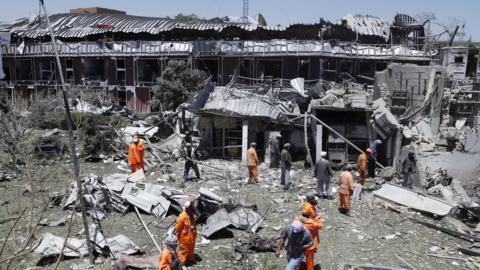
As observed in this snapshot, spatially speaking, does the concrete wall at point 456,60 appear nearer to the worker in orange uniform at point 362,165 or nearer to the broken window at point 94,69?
the worker in orange uniform at point 362,165

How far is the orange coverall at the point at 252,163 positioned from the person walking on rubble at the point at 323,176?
2575 mm

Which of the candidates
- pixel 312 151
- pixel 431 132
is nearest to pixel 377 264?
pixel 312 151

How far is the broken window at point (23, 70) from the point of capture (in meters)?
33.4

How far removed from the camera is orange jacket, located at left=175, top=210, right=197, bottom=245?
27.5 ft

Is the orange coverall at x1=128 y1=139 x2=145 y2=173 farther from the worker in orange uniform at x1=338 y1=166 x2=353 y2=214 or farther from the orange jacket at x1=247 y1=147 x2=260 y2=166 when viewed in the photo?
the worker in orange uniform at x1=338 y1=166 x2=353 y2=214

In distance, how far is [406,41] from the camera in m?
31.2

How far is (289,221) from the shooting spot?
459 inches

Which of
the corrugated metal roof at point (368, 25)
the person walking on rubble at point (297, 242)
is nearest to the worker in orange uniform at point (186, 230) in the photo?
the person walking on rubble at point (297, 242)

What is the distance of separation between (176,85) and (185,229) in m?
16.5

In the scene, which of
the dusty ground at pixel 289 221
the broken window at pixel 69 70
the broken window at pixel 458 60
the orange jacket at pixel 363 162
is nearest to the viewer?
the dusty ground at pixel 289 221

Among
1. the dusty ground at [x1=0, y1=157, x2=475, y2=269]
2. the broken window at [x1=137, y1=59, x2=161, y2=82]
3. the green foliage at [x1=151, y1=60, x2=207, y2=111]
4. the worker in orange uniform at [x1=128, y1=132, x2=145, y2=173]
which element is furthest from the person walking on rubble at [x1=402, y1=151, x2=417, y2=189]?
the broken window at [x1=137, y1=59, x2=161, y2=82]

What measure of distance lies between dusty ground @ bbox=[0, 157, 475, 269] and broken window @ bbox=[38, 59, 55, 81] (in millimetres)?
19041

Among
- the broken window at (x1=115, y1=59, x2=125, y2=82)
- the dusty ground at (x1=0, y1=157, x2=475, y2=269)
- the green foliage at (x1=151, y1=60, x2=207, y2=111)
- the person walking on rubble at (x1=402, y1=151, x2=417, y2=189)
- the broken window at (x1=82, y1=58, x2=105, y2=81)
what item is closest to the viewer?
the dusty ground at (x1=0, y1=157, x2=475, y2=269)

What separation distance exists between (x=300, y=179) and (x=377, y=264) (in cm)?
711
